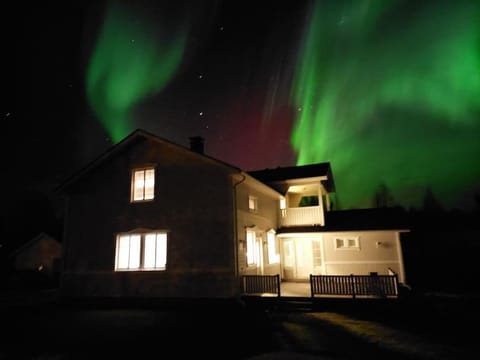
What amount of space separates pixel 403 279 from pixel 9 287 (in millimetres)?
29700

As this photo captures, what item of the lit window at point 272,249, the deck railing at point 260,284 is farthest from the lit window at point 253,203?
the deck railing at point 260,284

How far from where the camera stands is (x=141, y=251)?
14859 mm

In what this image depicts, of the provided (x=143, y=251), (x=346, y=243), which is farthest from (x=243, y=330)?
(x=346, y=243)

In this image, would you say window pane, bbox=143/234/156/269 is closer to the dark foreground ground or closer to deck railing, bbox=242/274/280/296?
the dark foreground ground

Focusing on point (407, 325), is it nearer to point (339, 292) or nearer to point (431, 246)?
point (339, 292)

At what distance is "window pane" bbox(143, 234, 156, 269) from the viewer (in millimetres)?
14477

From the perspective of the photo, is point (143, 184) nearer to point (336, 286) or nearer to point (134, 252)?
point (134, 252)

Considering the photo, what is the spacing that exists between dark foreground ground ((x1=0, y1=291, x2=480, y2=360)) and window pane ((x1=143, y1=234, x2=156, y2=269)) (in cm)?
170

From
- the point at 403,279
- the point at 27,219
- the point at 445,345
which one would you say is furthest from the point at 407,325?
the point at 27,219

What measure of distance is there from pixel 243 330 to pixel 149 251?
6937mm

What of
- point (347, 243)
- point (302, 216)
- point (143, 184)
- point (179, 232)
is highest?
point (143, 184)

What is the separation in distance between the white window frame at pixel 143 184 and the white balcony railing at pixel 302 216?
28.9 feet

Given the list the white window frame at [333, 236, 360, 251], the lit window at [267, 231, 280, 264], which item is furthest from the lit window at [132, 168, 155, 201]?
the white window frame at [333, 236, 360, 251]

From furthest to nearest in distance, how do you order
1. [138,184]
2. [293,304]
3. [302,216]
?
[302,216] → [138,184] → [293,304]
